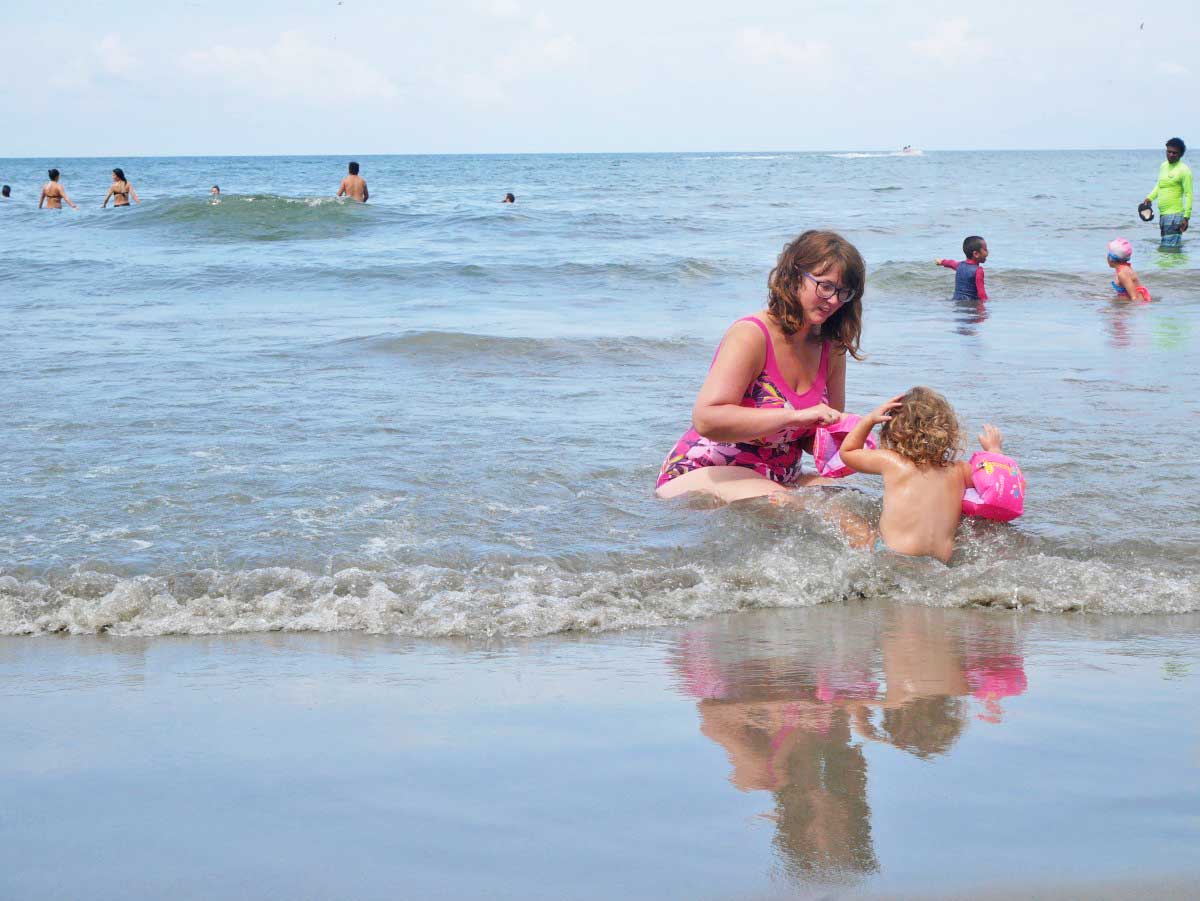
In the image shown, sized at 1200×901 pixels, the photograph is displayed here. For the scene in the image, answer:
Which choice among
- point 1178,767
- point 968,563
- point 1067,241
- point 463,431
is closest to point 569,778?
point 1178,767

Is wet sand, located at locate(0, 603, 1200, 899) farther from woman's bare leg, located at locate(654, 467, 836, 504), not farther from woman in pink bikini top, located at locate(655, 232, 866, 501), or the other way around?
woman's bare leg, located at locate(654, 467, 836, 504)

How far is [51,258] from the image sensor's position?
17.1m

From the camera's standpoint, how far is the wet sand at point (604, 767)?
209 centimetres

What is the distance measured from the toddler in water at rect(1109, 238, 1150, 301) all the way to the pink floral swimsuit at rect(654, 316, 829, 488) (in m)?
10.5

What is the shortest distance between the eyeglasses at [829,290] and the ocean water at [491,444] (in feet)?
3.20

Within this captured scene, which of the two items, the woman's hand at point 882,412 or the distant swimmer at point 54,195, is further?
the distant swimmer at point 54,195

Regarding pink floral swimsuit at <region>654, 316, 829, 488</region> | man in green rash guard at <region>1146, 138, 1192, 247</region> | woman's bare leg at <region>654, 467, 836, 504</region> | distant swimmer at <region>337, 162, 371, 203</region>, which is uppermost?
distant swimmer at <region>337, 162, 371, 203</region>

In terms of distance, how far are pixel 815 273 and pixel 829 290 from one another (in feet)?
0.28

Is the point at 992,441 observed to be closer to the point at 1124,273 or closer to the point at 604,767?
the point at 604,767

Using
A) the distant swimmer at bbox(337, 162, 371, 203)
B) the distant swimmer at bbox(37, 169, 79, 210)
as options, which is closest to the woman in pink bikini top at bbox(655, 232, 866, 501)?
the distant swimmer at bbox(337, 162, 371, 203)

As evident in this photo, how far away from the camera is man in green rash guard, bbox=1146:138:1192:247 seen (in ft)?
55.9

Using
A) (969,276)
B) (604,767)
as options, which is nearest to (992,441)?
(604,767)

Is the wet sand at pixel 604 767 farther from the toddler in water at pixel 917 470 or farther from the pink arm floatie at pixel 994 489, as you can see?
the pink arm floatie at pixel 994 489

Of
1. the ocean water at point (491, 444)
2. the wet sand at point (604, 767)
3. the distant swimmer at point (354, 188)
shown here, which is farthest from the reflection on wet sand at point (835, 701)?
the distant swimmer at point (354, 188)
